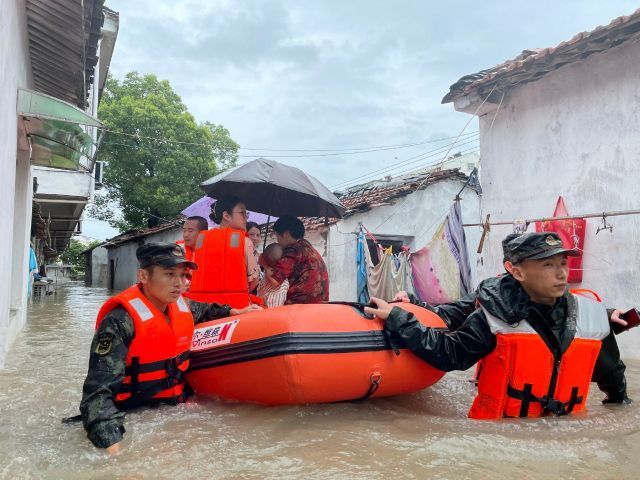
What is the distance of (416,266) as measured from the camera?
8.84m

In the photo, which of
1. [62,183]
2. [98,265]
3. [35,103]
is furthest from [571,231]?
→ [98,265]

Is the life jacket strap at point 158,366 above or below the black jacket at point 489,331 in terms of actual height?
below

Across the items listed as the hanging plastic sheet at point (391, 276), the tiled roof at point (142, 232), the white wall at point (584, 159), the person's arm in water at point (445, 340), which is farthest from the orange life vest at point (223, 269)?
the tiled roof at point (142, 232)

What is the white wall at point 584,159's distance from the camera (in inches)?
221

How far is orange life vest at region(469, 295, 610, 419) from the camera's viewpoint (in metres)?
2.62

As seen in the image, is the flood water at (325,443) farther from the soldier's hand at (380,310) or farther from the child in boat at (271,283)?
the child in boat at (271,283)

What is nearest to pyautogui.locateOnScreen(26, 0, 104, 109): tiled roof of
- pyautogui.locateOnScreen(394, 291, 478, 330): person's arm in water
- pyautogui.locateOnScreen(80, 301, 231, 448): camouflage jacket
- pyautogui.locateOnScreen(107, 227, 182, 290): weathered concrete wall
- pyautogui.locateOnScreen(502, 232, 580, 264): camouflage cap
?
pyautogui.locateOnScreen(80, 301, 231, 448): camouflage jacket

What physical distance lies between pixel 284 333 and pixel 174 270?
0.66 m

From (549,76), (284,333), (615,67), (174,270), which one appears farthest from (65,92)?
(615,67)

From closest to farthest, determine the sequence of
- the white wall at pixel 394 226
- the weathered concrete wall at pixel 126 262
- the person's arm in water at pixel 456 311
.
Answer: the person's arm in water at pixel 456 311 → the white wall at pixel 394 226 → the weathered concrete wall at pixel 126 262

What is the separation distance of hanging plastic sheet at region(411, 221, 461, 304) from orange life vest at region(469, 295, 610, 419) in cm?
524

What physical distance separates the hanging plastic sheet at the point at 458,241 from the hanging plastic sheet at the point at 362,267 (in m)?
2.10

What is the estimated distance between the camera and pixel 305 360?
2742 mm

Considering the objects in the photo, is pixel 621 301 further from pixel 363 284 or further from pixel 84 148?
pixel 84 148
